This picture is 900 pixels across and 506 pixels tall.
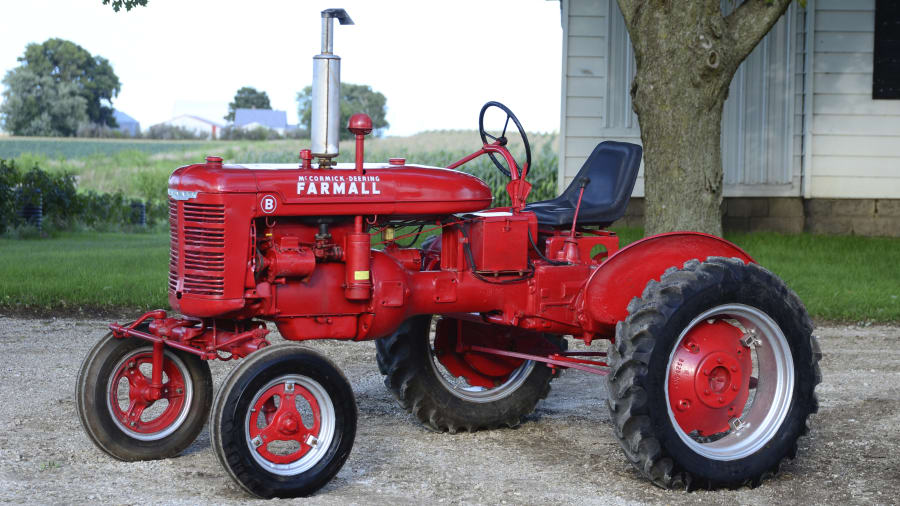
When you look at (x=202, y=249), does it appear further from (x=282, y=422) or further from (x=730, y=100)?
(x=730, y=100)

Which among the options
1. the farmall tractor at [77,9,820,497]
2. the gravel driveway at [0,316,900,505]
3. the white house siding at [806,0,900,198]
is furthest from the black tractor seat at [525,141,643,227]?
the white house siding at [806,0,900,198]

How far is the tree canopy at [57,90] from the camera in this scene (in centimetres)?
4669

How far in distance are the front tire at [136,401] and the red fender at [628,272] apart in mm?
1774

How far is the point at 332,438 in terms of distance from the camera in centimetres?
450

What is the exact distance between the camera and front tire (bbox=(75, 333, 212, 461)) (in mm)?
4918

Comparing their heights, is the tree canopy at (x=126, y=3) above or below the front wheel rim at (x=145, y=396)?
above

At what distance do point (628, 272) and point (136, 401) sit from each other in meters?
2.25

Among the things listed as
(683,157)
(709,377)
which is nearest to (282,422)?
(709,377)

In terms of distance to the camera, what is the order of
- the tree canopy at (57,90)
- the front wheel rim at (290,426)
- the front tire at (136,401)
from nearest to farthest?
the front wheel rim at (290,426) < the front tire at (136,401) < the tree canopy at (57,90)

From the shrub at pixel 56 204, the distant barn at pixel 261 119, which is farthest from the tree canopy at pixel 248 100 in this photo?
the shrub at pixel 56 204

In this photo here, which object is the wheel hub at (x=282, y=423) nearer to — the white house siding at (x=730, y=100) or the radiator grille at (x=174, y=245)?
the radiator grille at (x=174, y=245)

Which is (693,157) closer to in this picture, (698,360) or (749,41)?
(749,41)

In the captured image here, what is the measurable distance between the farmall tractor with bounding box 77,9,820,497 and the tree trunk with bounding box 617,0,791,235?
15.1 feet

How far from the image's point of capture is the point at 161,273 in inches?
469
